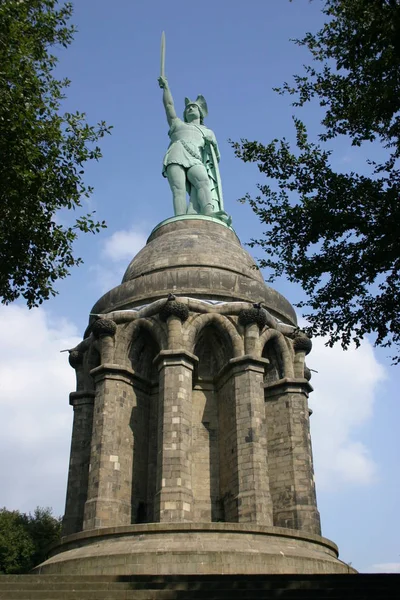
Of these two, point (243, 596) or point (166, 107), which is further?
point (166, 107)

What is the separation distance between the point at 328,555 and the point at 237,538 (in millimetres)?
3521

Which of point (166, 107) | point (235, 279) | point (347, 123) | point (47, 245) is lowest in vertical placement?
point (47, 245)

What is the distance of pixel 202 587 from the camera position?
11.5m

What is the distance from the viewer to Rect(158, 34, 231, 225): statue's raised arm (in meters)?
29.0

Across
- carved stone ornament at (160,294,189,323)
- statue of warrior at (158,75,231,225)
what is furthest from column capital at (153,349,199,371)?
statue of warrior at (158,75,231,225)

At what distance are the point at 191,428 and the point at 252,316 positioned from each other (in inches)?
170

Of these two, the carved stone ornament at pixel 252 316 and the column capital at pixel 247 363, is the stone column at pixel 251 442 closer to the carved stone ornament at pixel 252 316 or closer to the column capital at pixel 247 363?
the column capital at pixel 247 363

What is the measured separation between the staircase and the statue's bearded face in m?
24.0

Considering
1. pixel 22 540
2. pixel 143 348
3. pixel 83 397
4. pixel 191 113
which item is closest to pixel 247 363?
pixel 143 348

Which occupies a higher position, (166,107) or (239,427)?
(166,107)

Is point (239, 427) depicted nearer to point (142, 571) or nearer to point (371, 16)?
point (142, 571)

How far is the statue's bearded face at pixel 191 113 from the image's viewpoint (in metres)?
31.9

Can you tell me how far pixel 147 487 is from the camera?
21141mm

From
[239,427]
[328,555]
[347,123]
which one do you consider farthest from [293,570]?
[347,123]
